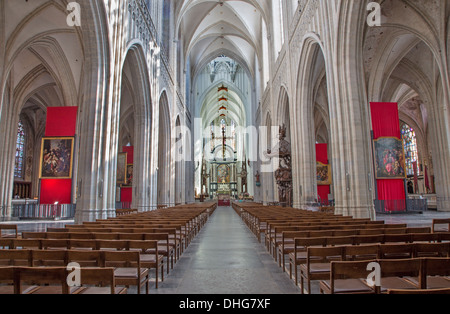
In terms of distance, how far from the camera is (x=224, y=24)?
27.8m

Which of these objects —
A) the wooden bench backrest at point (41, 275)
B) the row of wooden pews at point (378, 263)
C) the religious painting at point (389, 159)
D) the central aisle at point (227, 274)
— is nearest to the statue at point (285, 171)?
the religious painting at point (389, 159)

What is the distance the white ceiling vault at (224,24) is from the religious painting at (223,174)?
21048 millimetres

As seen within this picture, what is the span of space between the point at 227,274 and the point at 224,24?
28.2m

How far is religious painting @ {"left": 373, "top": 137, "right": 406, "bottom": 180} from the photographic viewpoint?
13.1m

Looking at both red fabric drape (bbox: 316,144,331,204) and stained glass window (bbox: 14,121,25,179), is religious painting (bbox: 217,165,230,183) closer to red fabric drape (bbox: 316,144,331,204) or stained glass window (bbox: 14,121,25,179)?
red fabric drape (bbox: 316,144,331,204)

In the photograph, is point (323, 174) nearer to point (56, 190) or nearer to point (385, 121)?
point (385, 121)

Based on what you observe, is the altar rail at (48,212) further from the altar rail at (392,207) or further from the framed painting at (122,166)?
the altar rail at (392,207)

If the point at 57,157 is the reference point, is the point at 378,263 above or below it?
below

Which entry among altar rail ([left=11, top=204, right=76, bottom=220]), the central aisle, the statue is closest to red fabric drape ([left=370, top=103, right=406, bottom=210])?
the statue

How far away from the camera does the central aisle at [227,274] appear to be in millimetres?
3227

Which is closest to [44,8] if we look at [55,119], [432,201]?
[55,119]

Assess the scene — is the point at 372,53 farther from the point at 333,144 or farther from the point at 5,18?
the point at 5,18

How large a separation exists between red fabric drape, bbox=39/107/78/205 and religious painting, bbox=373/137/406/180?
14.6m

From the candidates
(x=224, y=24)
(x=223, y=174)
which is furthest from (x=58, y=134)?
(x=223, y=174)
